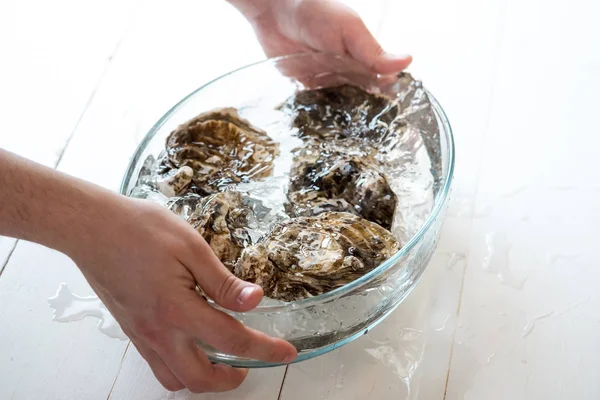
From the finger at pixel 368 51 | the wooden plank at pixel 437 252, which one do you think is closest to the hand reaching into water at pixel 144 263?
the wooden plank at pixel 437 252

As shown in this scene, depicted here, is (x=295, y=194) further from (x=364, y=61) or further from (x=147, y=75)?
(x=147, y=75)

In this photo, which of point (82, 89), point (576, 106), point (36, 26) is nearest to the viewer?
point (576, 106)

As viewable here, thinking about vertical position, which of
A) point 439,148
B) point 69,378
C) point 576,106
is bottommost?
point 69,378

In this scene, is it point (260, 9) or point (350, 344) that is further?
point (260, 9)

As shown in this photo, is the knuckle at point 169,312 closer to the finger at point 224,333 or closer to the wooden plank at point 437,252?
the finger at point 224,333

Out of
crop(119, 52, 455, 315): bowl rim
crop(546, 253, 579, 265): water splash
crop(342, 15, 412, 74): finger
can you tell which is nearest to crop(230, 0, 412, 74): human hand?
crop(342, 15, 412, 74): finger

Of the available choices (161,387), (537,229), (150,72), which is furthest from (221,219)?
(150,72)

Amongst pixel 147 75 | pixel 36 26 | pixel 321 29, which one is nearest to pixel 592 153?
pixel 321 29

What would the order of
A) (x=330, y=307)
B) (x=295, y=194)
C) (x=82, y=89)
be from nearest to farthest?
(x=330, y=307) → (x=295, y=194) → (x=82, y=89)
